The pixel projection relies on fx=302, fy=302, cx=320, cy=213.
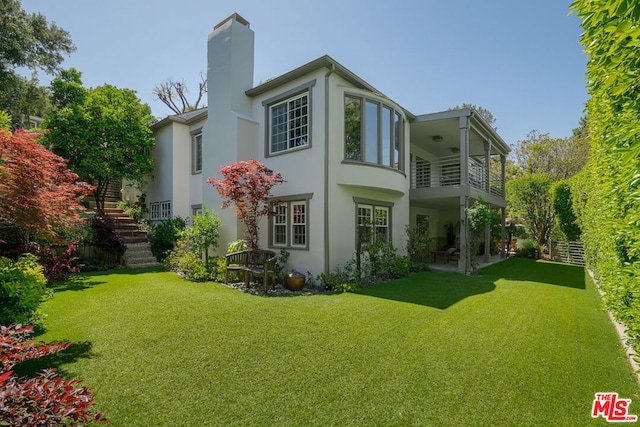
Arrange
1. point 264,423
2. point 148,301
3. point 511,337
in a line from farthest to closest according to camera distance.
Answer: point 148,301
point 511,337
point 264,423

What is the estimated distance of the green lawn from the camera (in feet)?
10.3

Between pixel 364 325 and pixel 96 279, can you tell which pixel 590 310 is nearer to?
pixel 364 325

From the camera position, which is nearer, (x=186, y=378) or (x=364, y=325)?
(x=186, y=378)

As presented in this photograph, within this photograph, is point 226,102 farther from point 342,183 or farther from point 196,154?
point 342,183

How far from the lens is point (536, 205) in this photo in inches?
720

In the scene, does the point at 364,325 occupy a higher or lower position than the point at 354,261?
lower

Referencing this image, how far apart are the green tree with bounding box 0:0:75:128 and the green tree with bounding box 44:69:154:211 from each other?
15.7 feet

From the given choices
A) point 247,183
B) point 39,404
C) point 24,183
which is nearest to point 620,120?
point 39,404

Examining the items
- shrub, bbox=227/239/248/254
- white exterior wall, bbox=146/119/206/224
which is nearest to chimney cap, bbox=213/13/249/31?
white exterior wall, bbox=146/119/206/224

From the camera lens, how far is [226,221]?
11.4 m

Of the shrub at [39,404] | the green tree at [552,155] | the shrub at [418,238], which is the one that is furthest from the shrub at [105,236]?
the green tree at [552,155]

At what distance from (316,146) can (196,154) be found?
7608 mm

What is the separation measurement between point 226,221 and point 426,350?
28.8 ft

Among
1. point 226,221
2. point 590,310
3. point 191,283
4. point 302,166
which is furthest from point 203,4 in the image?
point 590,310
